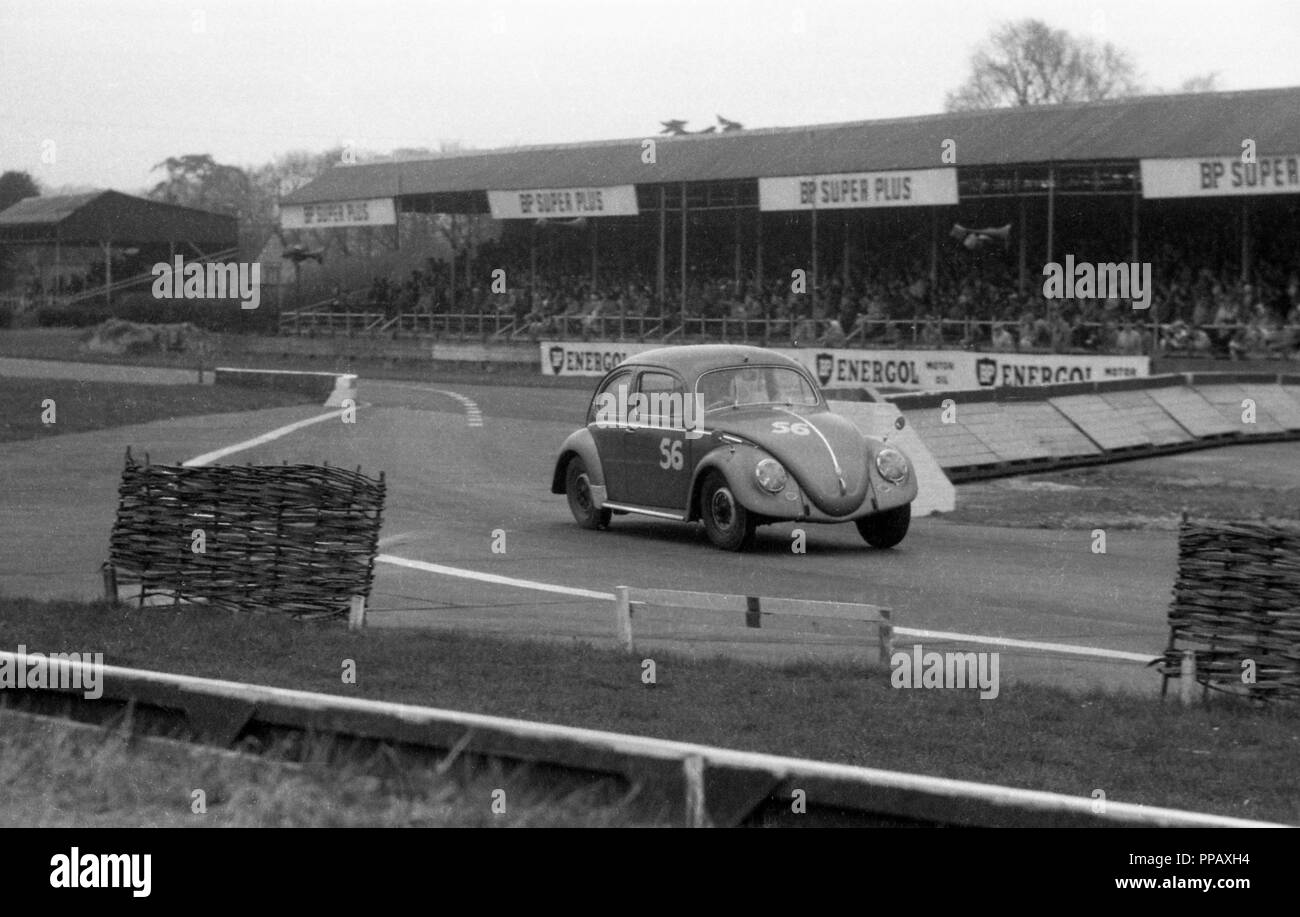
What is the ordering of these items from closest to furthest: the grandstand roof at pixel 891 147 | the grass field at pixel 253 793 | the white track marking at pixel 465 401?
the grass field at pixel 253 793 < the white track marking at pixel 465 401 < the grandstand roof at pixel 891 147

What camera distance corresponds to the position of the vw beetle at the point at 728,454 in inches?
576

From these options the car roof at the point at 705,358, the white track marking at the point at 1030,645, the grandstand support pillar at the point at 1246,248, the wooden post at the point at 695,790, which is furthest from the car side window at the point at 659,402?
the grandstand support pillar at the point at 1246,248

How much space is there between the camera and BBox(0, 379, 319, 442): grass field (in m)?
27.2

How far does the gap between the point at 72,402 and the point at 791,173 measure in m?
19.1

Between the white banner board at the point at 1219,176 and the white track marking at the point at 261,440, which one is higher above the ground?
the white banner board at the point at 1219,176

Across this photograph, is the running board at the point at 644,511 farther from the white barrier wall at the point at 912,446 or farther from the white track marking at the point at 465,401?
the white track marking at the point at 465,401

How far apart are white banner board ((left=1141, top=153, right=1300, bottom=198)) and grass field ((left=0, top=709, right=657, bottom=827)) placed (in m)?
29.5

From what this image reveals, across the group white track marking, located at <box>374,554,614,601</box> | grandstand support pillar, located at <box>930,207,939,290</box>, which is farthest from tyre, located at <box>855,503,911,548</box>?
grandstand support pillar, located at <box>930,207,939,290</box>

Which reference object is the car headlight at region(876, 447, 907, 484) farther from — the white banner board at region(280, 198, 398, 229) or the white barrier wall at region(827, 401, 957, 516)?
the white banner board at region(280, 198, 398, 229)

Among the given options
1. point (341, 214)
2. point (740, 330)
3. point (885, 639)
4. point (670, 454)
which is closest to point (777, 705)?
point (885, 639)

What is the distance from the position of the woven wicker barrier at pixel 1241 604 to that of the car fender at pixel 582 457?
855 cm

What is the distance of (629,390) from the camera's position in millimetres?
16375

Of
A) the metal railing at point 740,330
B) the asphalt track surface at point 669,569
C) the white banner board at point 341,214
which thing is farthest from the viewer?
the white banner board at point 341,214

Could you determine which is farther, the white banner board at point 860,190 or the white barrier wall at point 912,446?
the white banner board at point 860,190
